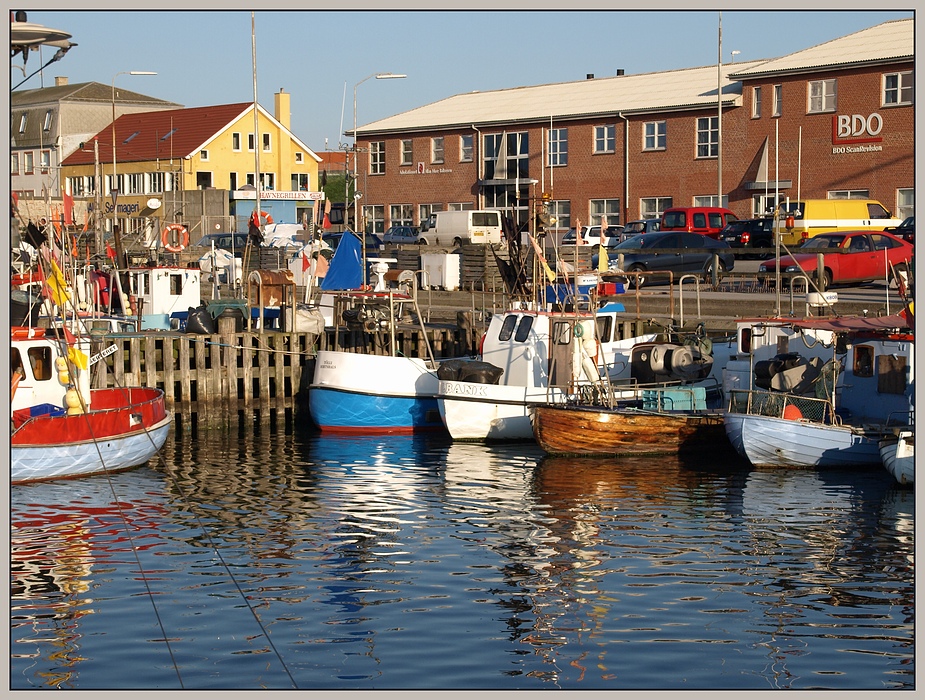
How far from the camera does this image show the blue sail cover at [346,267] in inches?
1129

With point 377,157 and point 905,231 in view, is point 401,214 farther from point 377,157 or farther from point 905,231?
point 905,231

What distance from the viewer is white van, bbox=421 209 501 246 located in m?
51.9

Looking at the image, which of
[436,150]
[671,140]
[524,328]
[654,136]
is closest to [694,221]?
[671,140]

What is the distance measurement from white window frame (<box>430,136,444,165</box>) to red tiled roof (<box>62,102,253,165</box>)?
17.1m

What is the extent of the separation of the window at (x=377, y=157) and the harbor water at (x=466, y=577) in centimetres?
4999

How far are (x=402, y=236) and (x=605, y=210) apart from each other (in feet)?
36.8

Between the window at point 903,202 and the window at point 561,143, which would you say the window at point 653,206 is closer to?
the window at point 561,143

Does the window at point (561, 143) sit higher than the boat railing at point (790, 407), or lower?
higher

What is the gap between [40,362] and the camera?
74.7ft

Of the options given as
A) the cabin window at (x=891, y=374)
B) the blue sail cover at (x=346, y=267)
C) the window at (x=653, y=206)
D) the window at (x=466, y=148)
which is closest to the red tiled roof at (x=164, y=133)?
the window at (x=466, y=148)

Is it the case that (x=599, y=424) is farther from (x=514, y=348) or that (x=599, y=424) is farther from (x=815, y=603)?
(x=815, y=603)

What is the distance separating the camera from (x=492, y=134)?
6656 cm

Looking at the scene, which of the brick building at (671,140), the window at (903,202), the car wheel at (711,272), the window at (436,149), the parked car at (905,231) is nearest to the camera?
the car wheel at (711,272)

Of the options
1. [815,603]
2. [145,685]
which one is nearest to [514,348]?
[815,603]
